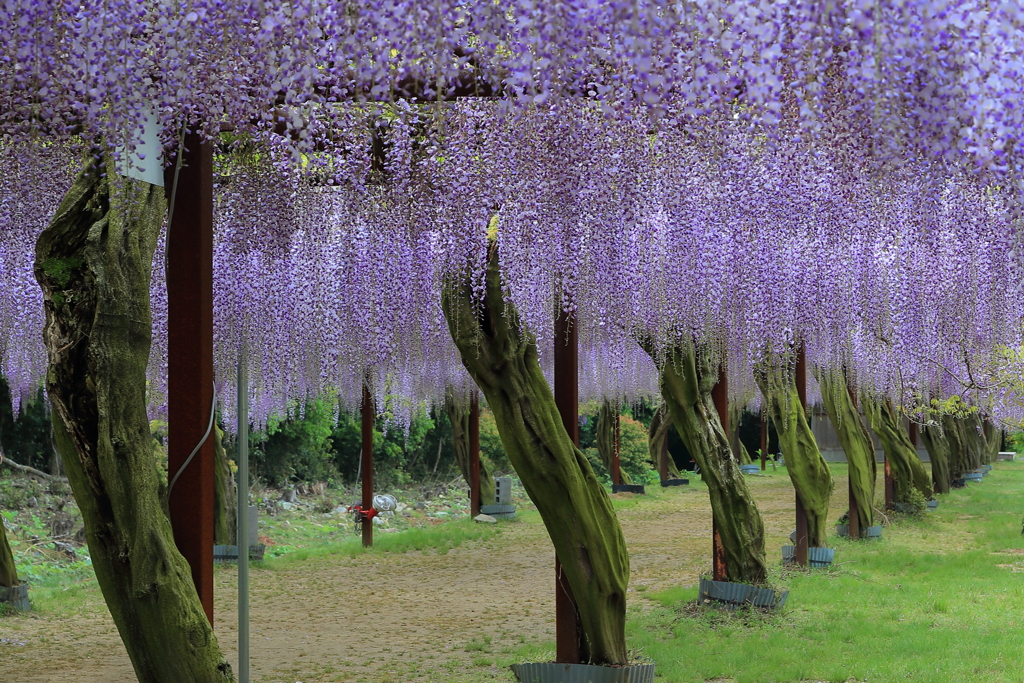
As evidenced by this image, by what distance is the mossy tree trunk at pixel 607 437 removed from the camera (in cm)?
1770

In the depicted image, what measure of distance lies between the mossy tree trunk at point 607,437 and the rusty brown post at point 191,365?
14.0 m

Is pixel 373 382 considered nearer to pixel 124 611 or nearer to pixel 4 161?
pixel 4 161

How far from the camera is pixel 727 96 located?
2.82 metres

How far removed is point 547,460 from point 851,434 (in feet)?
21.8

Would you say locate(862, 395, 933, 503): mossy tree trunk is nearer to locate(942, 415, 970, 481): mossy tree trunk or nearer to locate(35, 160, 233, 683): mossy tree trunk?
locate(942, 415, 970, 481): mossy tree trunk

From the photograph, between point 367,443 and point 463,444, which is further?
point 463,444

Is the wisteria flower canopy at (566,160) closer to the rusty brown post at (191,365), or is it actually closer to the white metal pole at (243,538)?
the rusty brown post at (191,365)

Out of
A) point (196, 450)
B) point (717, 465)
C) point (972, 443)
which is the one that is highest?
point (196, 450)

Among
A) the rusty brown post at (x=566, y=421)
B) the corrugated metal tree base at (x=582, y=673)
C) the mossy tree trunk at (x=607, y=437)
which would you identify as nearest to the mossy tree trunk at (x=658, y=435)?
the mossy tree trunk at (x=607, y=437)

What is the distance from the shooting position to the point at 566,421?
4.98m

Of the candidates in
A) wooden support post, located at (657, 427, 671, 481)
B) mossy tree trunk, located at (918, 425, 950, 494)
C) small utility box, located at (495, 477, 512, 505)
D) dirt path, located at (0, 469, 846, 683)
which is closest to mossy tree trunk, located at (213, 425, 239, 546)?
dirt path, located at (0, 469, 846, 683)

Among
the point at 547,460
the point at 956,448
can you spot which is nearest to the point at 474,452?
the point at 547,460

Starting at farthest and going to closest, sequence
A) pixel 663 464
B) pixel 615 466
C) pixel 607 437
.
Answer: pixel 663 464, pixel 607 437, pixel 615 466

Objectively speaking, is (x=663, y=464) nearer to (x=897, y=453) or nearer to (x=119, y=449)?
(x=897, y=453)
